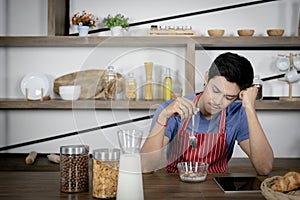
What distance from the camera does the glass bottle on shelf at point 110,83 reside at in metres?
1.50

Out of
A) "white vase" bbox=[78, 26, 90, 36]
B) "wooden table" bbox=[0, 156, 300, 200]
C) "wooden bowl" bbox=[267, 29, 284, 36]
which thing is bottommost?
"wooden table" bbox=[0, 156, 300, 200]

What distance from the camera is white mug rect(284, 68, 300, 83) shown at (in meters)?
3.19

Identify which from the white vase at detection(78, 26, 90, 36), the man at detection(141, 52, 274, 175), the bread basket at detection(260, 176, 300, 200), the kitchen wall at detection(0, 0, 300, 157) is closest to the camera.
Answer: the bread basket at detection(260, 176, 300, 200)

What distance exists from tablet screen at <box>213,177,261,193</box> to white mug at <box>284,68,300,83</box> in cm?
142

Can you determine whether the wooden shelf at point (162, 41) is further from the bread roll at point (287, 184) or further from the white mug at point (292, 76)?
the bread roll at point (287, 184)

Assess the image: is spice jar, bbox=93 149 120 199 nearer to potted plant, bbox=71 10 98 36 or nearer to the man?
the man

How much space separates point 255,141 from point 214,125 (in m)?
0.22

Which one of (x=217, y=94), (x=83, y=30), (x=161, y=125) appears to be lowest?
(x=161, y=125)

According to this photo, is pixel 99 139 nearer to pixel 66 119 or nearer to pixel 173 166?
pixel 173 166

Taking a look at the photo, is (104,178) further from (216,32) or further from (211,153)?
(216,32)

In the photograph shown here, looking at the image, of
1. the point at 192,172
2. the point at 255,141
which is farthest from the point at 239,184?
the point at 255,141

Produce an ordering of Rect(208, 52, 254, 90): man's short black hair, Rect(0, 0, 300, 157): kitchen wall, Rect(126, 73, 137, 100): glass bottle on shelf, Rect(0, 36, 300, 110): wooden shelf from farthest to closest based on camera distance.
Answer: Rect(0, 0, 300, 157): kitchen wall → Rect(0, 36, 300, 110): wooden shelf → Rect(208, 52, 254, 90): man's short black hair → Rect(126, 73, 137, 100): glass bottle on shelf

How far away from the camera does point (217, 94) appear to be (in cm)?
178

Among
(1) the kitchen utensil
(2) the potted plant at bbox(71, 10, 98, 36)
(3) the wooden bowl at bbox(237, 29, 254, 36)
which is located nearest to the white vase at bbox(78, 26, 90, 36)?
(2) the potted plant at bbox(71, 10, 98, 36)
